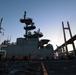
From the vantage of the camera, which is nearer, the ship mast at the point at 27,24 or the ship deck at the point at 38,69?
the ship deck at the point at 38,69

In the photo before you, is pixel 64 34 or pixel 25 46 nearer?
pixel 25 46

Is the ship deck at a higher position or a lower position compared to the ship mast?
Answer: lower

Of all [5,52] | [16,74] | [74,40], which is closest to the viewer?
[16,74]

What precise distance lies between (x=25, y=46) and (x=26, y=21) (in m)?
11.6

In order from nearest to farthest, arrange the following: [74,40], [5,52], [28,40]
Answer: [5,52] → [74,40] → [28,40]

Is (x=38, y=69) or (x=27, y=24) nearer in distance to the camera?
(x=38, y=69)

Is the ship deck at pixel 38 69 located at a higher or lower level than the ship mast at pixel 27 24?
lower

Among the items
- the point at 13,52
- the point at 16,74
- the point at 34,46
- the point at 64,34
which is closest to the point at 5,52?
the point at 13,52

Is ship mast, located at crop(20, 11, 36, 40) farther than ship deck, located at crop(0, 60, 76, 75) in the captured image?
Yes

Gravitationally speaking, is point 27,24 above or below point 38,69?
above

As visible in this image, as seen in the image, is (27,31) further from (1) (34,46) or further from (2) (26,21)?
(1) (34,46)

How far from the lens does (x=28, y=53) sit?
118 ft

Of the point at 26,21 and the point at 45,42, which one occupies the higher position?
the point at 26,21

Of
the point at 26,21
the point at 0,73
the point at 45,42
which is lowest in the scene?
the point at 0,73
